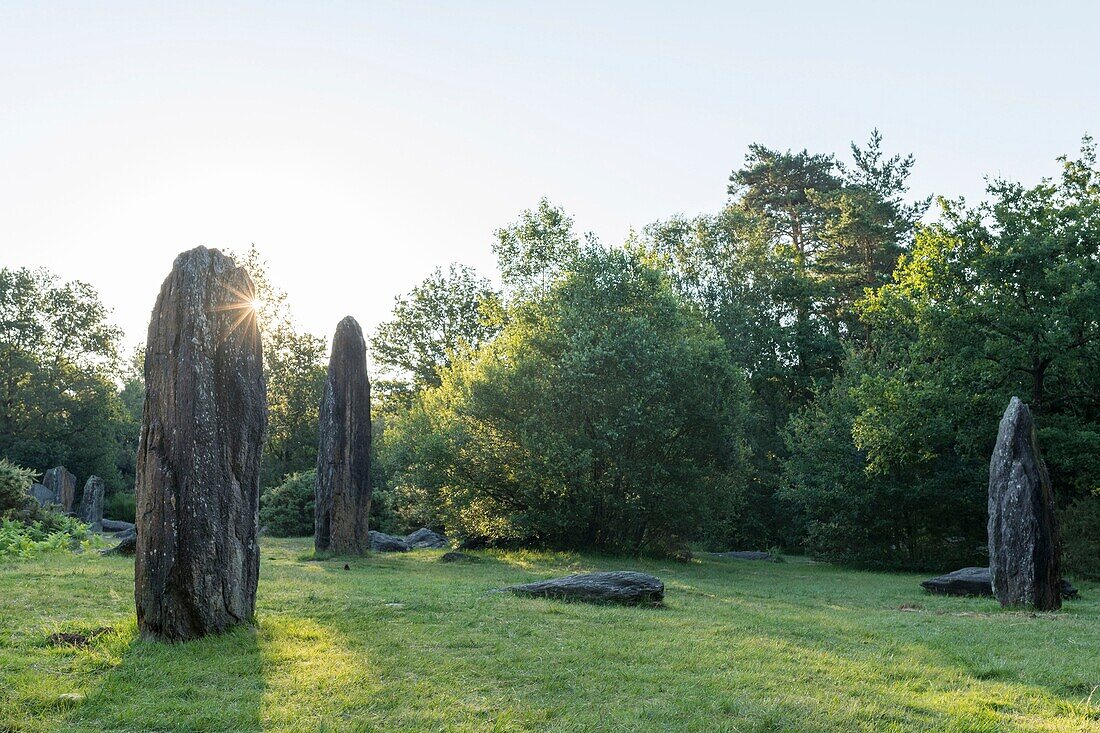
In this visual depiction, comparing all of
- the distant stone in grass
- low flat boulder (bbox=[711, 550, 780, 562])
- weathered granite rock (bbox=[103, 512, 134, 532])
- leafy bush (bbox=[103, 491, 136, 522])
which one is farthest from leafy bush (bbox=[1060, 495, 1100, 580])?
leafy bush (bbox=[103, 491, 136, 522])

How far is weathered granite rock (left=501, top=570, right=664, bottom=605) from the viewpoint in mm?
13305

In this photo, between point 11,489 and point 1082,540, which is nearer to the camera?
point 11,489

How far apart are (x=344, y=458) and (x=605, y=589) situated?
10910 mm

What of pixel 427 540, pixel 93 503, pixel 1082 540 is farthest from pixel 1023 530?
pixel 93 503

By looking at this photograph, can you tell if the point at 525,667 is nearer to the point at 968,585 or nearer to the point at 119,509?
the point at 968,585

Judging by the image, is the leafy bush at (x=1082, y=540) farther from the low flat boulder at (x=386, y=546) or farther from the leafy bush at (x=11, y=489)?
the leafy bush at (x=11, y=489)

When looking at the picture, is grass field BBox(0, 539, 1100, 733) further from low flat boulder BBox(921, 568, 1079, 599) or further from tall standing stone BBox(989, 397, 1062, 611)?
low flat boulder BBox(921, 568, 1079, 599)

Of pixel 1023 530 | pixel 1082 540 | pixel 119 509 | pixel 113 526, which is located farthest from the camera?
pixel 119 509

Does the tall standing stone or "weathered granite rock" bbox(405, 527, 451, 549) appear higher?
the tall standing stone

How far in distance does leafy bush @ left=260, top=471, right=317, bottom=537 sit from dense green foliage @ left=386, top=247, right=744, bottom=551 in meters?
7.11

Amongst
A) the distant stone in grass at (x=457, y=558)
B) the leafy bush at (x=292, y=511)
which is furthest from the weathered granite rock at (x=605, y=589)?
the leafy bush at (x=292, y=511)

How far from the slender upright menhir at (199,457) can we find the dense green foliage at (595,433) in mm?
16384

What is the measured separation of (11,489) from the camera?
2314cm

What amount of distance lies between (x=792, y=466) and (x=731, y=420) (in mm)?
→ 6430
